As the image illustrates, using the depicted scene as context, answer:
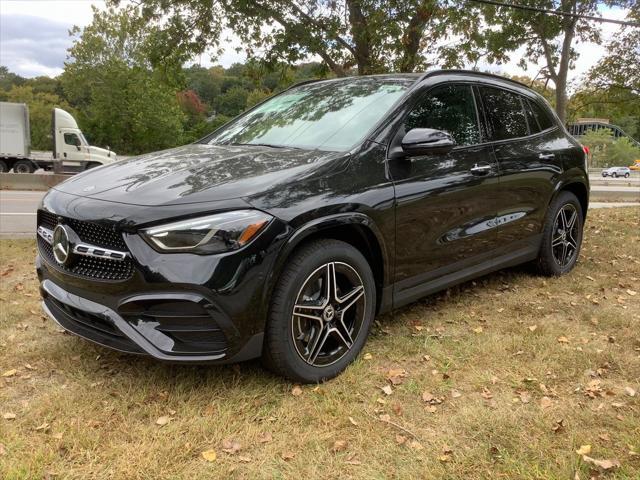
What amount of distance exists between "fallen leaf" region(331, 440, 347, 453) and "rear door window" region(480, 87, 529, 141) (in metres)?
2.63

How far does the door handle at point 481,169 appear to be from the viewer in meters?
3.78

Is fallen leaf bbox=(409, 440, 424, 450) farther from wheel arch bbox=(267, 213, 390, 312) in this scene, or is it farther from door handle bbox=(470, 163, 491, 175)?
door handle bbox=(470, 163, 491, 175)

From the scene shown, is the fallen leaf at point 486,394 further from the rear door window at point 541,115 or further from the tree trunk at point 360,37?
the tree trunk at point 360,37

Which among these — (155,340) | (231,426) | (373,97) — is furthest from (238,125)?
(231,426)

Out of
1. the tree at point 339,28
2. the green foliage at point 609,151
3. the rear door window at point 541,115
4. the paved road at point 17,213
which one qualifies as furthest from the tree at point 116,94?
the green foliage at point 609,151

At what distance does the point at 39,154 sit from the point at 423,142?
25.6m

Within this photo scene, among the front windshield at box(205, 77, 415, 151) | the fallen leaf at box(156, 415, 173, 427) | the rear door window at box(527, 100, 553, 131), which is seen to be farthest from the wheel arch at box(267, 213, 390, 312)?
the rear door window at box(527, 100, 553, 131)

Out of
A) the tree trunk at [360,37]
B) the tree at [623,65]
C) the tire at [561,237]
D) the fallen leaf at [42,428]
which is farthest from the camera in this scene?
the tree at [623,65]

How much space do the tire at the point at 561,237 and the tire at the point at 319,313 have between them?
2333 mm

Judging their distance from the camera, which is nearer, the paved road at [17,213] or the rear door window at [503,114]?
the rear door window at [503,114]

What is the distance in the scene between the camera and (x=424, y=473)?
219 centimetres

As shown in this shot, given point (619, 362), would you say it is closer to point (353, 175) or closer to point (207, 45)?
point (353, 175)

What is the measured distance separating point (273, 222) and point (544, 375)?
5.78ft

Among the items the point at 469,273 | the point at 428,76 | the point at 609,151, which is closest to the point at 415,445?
the point at 469,273
